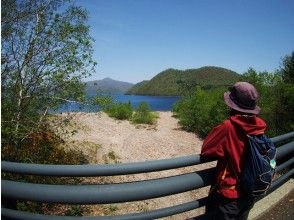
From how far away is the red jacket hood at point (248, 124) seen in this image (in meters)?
3.29

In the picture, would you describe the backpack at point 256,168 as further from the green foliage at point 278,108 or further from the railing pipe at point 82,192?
the green foliage at point 278,108

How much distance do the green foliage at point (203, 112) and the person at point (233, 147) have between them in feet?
88.3

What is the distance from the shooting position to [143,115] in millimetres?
35719

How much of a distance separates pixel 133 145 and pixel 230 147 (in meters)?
22.2

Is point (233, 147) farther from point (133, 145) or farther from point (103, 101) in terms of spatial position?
point (133, 145)

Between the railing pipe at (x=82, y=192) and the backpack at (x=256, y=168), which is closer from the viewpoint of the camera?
the railing pipe at (x=82, y=192)

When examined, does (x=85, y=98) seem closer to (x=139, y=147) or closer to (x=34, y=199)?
(x=34, y=199)

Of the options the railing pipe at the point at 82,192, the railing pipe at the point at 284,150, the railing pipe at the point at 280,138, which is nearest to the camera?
the railing pipe at the point at 82,192

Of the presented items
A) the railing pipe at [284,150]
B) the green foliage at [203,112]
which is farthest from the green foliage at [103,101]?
the green foliage at [203,112]

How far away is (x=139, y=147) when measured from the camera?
25.3m

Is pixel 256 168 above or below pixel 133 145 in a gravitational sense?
above

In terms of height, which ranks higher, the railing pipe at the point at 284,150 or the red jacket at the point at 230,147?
the red jacket at the point at 230,147

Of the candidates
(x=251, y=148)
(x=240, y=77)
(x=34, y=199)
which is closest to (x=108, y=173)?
(x=34, y=199)

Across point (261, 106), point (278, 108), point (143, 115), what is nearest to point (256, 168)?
point (278, 108)
